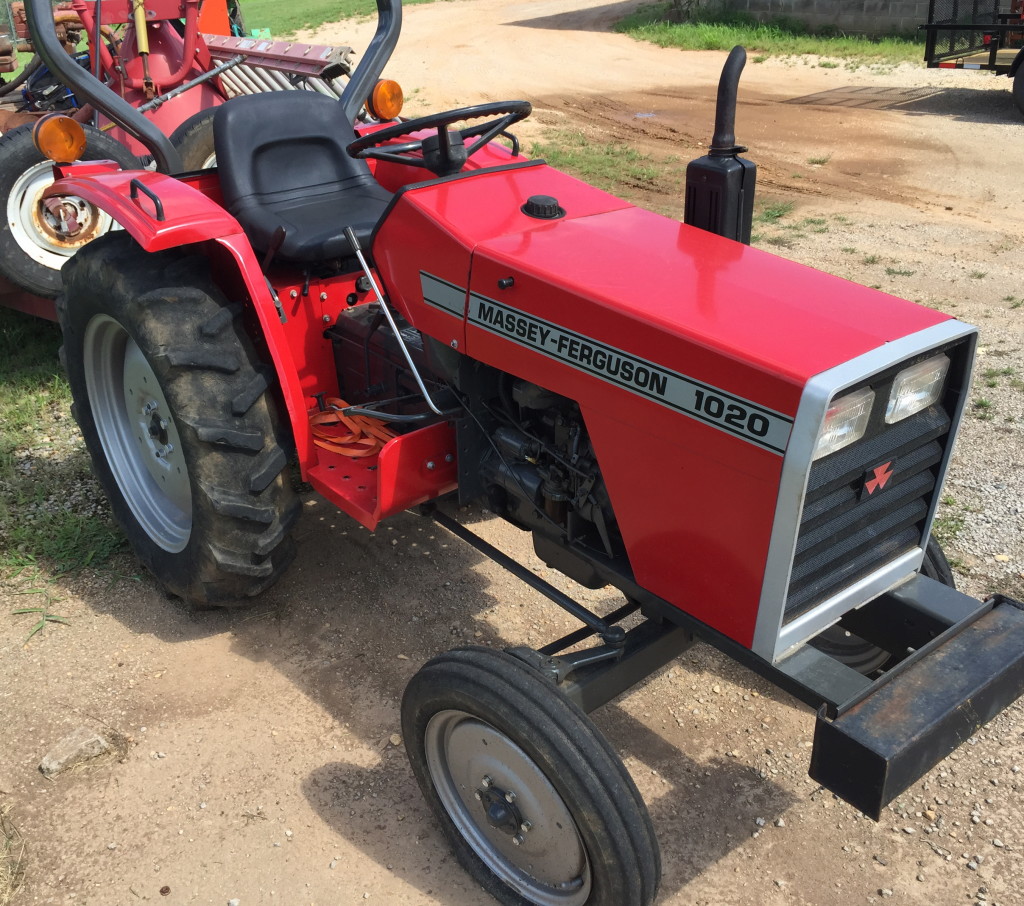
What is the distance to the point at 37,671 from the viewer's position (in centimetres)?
318

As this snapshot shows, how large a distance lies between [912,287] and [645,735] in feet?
13.3

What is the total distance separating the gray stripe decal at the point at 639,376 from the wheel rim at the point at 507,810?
2.68 ft

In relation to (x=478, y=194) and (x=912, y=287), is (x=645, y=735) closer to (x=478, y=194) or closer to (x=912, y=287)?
(x=478, y=194)

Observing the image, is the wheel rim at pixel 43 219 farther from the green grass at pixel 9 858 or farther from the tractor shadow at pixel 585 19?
the tractor shadow at pixel 585 19

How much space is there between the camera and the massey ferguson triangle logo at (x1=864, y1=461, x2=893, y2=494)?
2180mm

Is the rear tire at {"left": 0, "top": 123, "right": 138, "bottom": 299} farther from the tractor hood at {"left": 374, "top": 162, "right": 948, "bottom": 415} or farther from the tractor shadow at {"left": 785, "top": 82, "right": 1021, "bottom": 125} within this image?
the tractor shadow at {"left": 785, "top": 82, "right": 1021, "bottom": 125}

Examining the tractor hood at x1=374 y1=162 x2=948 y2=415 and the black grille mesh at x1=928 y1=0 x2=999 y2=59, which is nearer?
the tractor hood at x1=374 y1=162 x2=948 y2=415

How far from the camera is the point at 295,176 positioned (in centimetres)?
341

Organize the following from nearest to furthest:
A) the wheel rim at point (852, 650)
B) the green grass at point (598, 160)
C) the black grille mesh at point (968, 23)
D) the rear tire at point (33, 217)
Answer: the wheel rim at point (852, 650)
the rear tire at point (33, 217)
the green grass at point (598, 160)
the black grille mesh at point (968, 23)

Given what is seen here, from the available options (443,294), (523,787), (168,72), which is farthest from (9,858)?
(168,72)

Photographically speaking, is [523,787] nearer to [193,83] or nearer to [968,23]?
[193,83]

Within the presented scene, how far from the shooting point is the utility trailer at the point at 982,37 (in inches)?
426

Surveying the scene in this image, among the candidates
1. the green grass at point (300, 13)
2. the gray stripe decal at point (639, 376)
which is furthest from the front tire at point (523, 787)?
the green grass at point (300, 13)

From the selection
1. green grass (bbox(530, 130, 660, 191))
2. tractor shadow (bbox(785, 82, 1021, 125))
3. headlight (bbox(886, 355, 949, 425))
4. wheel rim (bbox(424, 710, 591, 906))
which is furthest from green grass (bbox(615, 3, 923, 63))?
wheel rim (bbox(424, 710, 591, 906))
